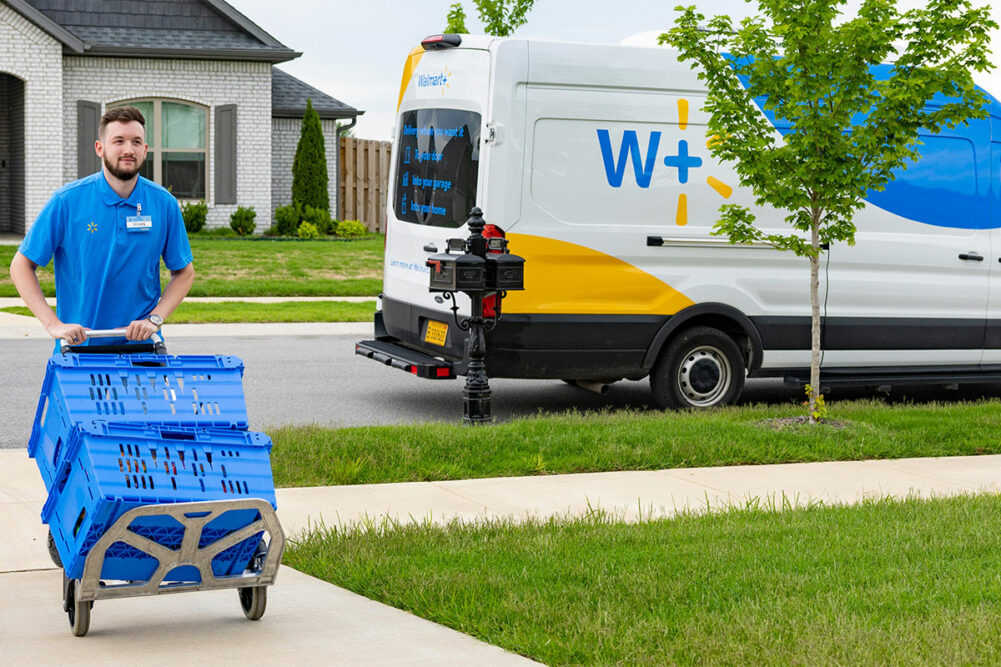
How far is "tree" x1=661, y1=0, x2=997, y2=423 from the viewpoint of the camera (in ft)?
29.3

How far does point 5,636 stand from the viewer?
188 inches

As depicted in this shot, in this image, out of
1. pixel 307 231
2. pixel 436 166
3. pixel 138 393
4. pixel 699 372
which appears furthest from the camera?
pixel 307 231

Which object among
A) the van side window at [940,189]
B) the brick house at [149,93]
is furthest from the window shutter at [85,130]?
the van side window at [940,189]

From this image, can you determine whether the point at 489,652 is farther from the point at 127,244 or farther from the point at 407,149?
the point at 407,149

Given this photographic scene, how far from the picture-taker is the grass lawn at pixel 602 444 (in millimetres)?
7906

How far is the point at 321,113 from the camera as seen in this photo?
97.3 ft

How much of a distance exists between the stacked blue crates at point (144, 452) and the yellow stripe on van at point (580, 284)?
475 cm

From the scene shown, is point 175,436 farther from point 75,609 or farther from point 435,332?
point 435,332

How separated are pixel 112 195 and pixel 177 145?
2300 cm

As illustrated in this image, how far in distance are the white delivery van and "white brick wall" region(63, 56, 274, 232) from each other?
1752 cm

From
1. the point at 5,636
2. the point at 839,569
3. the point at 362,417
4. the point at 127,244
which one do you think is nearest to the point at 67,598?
the point at 5,636

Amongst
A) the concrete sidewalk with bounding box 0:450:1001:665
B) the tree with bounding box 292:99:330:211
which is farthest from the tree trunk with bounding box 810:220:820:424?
the tree with bounding box 292:99:330:211

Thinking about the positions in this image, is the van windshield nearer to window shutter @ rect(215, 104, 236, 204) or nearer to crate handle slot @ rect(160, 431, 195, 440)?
crate handle slot @ rect(160, 431, 195, 440)

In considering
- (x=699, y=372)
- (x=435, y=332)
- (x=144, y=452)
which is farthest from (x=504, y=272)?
(x=144, y=452)
